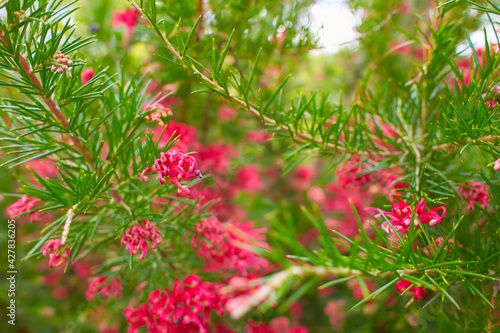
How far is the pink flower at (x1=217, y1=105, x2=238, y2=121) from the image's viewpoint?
31.7 inches

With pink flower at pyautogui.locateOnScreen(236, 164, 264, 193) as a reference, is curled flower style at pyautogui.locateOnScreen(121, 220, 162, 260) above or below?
above

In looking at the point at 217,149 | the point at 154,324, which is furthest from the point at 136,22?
the point at 154,324

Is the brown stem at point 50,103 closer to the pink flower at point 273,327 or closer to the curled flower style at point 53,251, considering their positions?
the curled flower style at point 53,251

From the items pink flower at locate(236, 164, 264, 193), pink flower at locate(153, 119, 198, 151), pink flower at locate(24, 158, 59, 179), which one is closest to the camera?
pink flower at locate(153, 119, 198, 151)

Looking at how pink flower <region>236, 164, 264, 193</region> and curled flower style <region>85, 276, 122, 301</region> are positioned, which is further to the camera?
pink flower <region>236, 164, 264, 193</region>

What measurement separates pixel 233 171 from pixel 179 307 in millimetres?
405

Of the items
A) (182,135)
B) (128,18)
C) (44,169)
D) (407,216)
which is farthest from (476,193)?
(44,169)

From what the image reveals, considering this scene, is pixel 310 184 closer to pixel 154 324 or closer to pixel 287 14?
pixel 287 14

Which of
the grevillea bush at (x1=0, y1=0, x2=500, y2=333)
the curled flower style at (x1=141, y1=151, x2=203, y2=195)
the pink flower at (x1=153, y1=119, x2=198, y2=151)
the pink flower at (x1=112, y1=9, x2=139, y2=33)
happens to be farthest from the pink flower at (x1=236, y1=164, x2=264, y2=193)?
the curled flower style at (x1=141, y1=151, x2=203, y2=195)

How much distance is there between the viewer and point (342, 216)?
89 centimetres

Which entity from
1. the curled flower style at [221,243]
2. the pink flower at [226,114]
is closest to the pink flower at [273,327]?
the curled flower style at [221,243]

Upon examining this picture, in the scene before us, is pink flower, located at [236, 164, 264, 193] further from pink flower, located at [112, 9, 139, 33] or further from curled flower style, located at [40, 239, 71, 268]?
curled flower style, located at [40, 239, 71, 268]

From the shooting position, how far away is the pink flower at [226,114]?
0.81 m

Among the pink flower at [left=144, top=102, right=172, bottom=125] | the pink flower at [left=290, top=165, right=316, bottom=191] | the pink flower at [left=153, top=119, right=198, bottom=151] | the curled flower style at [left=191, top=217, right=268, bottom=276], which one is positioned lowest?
the pink flower at [left=290, top=165, right=316, bottom=191]
